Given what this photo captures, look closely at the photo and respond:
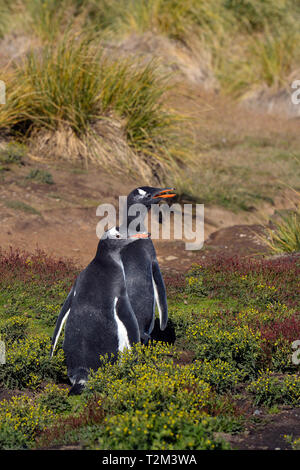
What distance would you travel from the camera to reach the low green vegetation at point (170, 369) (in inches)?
155

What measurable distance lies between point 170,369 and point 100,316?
2.26ft

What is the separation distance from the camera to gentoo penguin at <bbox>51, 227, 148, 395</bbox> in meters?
5.02

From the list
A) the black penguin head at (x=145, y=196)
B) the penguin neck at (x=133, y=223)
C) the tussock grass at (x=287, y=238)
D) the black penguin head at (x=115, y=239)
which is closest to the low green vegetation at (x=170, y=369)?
the black penguin head at (x=115, y=239)

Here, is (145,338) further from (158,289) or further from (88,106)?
(88,106)

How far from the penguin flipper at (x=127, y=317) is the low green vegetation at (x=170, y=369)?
9cm

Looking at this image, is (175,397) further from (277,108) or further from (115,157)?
(277,108)

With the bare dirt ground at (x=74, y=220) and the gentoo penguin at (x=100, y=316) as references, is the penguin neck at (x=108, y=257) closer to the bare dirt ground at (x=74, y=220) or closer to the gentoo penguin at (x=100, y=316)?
the gentoo penguin at (x=100, y=316)

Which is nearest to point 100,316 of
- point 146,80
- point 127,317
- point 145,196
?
point 127,317

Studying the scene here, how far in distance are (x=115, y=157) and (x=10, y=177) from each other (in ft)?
7.08

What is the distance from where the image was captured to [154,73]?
12.7 metres

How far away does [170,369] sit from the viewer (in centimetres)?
473

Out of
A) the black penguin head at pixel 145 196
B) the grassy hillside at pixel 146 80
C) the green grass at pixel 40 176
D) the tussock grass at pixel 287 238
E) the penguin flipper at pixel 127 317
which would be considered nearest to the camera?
the penguin flipper at pixel 127 317

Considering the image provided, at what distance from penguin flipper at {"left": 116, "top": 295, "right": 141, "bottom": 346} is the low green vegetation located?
0.29 feet

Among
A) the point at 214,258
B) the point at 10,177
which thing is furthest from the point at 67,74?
the point at 214,258
